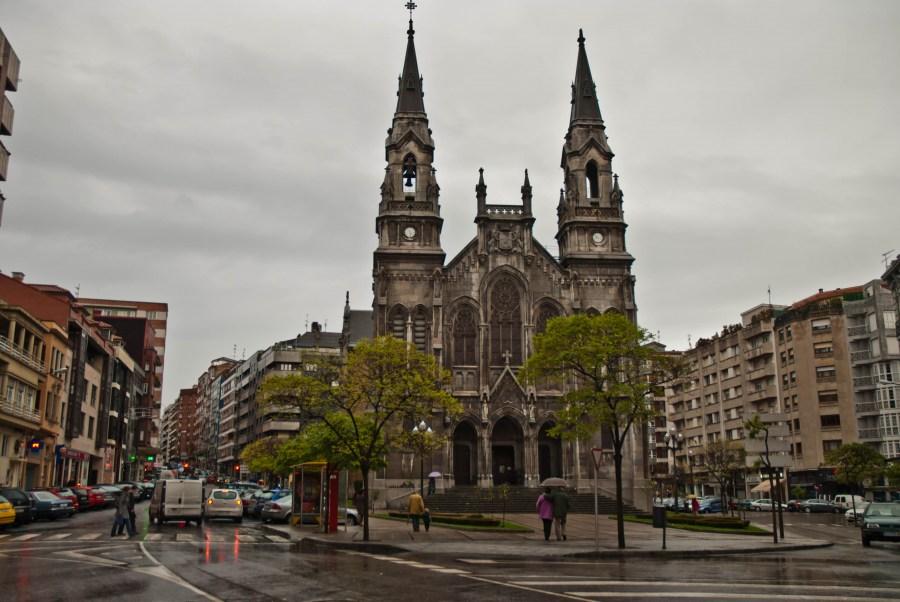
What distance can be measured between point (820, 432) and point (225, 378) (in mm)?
106167

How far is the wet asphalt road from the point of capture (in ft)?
42.6

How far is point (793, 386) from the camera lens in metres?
83.2

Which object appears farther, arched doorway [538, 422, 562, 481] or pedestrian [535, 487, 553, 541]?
arched doorway [538, 422, 562, 481]

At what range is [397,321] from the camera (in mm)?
54844

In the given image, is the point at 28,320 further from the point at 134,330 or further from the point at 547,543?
the point at 134,330

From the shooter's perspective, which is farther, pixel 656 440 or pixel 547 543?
pixel 656 440

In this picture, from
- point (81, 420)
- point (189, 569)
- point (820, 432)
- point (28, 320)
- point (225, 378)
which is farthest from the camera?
point (225, 378)

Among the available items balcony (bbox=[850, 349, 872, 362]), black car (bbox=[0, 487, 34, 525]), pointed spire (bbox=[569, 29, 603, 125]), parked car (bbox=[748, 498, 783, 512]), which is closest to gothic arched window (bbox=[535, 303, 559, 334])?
pointed spire (bbox=[569, 29, 603, 125])

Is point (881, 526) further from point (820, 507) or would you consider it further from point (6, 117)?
point (6, 117)

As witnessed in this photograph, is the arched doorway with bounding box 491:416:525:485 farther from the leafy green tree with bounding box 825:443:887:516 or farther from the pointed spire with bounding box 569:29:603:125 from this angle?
the leafy green tree with bounding box 825:443:887:516

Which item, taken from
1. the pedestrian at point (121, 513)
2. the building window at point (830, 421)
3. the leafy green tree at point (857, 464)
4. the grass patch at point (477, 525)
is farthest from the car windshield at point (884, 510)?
the building window at point (830, 421)

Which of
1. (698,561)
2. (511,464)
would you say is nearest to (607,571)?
(698,561)

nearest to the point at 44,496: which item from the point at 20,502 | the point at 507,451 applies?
the point at 20,502

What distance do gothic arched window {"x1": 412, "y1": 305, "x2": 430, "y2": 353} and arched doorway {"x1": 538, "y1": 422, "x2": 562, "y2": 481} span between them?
9621mm
